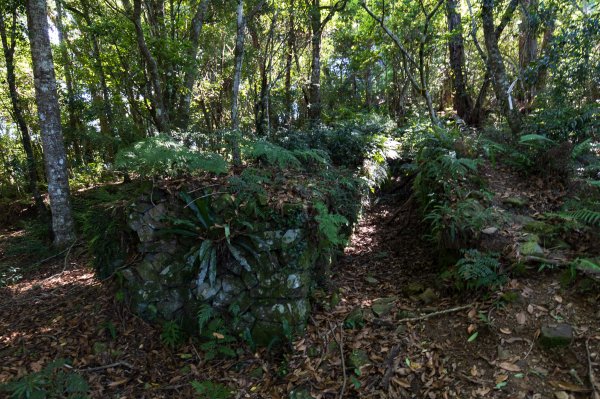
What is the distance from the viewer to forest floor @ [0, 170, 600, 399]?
2.83 meters

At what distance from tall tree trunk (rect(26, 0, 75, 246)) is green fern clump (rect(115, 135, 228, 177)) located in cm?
306

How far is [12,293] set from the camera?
17.3ft

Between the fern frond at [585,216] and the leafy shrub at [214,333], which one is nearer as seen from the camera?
the fern frond at [585,216]

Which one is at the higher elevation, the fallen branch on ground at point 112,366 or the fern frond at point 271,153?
the fern frond at point 271,153

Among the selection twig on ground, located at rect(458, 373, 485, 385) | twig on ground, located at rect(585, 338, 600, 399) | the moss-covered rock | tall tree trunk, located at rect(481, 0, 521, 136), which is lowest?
twig on ground, located at rect(458, 373, 485, 385)

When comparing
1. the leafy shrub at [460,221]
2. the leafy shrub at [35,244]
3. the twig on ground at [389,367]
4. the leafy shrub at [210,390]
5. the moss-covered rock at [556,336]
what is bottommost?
the leafy shrub at [210,390]

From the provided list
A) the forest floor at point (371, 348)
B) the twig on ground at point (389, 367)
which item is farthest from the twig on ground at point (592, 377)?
the twig on ground at point (389, 367)

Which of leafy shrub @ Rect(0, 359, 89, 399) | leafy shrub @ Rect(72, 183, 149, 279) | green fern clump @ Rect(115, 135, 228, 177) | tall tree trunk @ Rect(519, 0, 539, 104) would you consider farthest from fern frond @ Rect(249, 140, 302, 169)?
tall tree trunk @ Rect(519, 0, 539, 104)

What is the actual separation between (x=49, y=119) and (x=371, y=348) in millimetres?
6661

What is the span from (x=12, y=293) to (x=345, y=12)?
355 inches

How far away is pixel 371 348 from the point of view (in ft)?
11.4

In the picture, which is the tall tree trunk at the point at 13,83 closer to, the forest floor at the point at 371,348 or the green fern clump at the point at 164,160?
the forest floor at the point at 371,348

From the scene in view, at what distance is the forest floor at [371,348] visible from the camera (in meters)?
2.83

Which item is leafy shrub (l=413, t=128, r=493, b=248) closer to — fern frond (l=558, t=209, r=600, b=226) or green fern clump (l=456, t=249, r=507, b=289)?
green fern clump (l=456, t=249, r=507, b=289)
